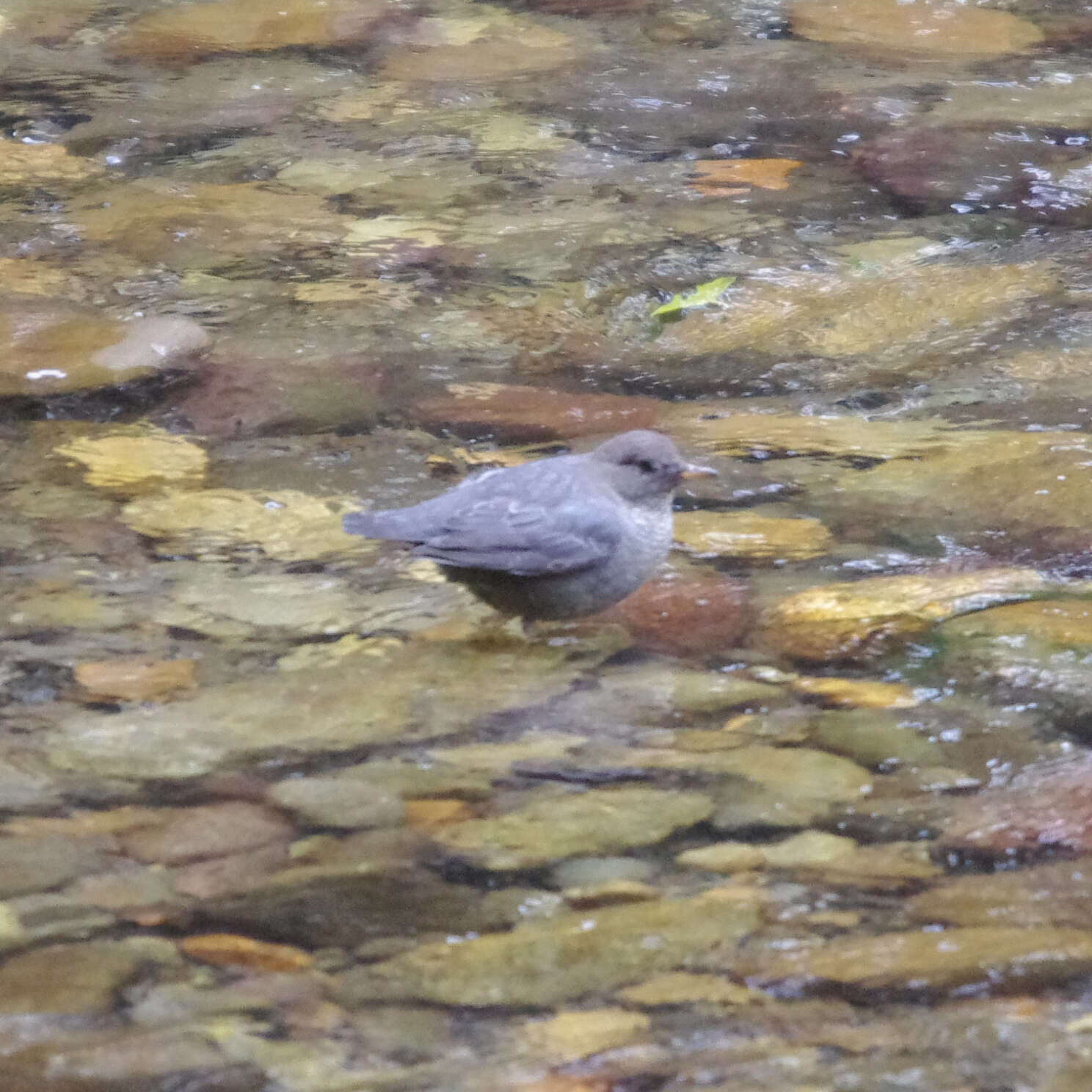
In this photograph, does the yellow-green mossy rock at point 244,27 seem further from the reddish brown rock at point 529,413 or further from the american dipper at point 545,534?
the american dipper at point 545,534

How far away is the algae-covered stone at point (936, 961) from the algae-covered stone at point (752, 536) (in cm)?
164

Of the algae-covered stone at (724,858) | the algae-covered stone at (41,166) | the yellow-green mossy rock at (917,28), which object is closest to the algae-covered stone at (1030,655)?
the algae-covered stone at (724,858)

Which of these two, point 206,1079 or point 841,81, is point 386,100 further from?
point 206,1079

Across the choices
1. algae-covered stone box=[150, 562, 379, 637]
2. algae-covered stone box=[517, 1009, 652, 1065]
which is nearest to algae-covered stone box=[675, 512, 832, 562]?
algae-covered stone box=[150, 562, 379, 637]

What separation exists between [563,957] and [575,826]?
44cm

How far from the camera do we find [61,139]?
711 cm

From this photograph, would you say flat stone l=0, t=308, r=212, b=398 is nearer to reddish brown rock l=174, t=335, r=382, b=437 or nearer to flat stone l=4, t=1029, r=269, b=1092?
reddish brown rock l=174, t=335, r=382, b=437

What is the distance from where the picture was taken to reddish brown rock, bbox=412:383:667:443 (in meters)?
4.74

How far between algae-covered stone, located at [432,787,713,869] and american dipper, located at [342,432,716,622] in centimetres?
77

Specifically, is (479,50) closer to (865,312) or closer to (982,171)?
(982,171)

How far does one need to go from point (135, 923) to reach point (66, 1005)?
0.25 m

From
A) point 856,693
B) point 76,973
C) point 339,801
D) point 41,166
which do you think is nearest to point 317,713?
point 339,801

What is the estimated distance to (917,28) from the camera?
332 inches

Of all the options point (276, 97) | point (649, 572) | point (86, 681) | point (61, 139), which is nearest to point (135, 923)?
point (86, 681)
